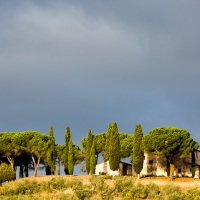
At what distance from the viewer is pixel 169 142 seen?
→ 68.7 m

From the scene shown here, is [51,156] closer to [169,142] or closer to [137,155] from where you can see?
[137,155]

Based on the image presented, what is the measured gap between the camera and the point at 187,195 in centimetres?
2962

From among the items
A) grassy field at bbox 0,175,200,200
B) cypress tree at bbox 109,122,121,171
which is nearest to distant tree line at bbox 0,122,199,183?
cypress tree at bbox 109,122,121,171

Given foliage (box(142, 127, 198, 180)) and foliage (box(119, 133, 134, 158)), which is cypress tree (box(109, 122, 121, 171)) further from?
foliage (box(119, 133, 134, 158))

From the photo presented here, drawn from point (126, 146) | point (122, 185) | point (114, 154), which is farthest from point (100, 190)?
point (126, 146)

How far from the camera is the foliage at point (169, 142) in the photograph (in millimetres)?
68812

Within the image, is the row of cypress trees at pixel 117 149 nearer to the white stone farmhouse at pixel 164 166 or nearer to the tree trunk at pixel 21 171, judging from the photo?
the white stone farmhouse at pixel 164 166

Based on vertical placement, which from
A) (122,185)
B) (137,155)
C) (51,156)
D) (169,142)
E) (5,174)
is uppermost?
(169,142)

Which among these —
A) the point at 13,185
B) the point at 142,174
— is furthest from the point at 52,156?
the point at 13,185

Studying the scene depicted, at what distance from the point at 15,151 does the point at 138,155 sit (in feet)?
81.8

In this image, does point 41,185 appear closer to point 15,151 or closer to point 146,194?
point 146,194

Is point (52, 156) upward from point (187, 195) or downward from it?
upward

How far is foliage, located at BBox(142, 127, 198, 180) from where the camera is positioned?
226 feet

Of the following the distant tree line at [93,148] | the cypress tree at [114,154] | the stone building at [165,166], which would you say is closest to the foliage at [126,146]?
the distant tree line at [93,148]
